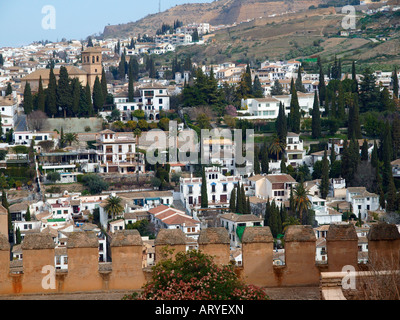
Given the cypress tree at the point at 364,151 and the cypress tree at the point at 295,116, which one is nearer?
the cypress tree at the point at 364,151

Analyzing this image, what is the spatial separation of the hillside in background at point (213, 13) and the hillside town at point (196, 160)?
300 feet

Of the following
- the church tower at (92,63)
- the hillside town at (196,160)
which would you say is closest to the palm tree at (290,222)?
the hillside town at (196,160)

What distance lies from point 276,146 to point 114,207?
387 inches

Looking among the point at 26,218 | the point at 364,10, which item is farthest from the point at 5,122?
the point at 364,10

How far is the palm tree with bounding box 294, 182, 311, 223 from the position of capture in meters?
35.4

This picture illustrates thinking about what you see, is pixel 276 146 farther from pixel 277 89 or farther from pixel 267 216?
pixel 277 89

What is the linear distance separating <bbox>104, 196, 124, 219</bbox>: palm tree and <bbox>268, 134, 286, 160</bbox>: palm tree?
941 cm

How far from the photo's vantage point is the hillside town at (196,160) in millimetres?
35031

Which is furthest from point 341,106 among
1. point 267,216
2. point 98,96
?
point 98,96

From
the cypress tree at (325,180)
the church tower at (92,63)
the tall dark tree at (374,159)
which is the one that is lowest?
the cypress tree at (325,180)

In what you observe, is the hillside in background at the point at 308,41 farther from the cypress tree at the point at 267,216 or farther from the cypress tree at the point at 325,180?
the cypress tree at the point at 267,216

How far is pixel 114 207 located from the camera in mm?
35156

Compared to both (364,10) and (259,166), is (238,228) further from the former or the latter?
(364,10)

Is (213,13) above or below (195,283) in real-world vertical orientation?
above
